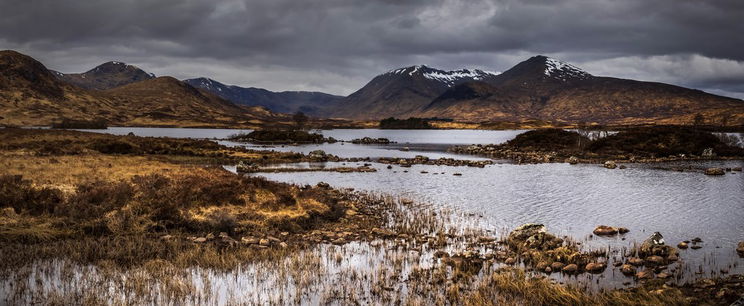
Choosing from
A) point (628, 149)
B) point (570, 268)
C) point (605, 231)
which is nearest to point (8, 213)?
point (570, 268)

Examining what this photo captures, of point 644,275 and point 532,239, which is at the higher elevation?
point 532,239

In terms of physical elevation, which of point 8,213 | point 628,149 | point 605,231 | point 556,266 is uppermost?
point 628,149

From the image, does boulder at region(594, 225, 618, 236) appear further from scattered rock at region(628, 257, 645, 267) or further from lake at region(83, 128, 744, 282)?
scattered rock at region(628, 257, 645, 267)

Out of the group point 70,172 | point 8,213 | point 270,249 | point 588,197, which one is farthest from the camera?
point 588,197

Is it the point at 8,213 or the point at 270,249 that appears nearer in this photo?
the point at 270,249

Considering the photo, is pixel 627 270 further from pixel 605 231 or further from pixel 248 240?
pixel 248 240

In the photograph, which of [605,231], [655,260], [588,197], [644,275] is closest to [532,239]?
[655,260]

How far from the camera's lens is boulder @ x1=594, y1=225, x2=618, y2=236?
1062 inches

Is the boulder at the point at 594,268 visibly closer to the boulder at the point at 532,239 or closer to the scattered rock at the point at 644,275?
the scattered rock at the point at 644,275

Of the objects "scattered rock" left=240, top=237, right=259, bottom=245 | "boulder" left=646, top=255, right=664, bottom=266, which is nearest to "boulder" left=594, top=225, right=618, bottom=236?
"boulder" left=646, top=255, right=664, bottom=266

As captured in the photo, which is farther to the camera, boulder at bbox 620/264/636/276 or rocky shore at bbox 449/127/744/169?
rocky shore at bbox 449/127/744/169

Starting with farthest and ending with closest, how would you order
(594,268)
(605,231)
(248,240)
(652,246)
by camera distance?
(605,231), (248,240), (652,246), (594,268)

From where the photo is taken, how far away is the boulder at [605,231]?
2696 cm

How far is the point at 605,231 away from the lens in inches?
1064
